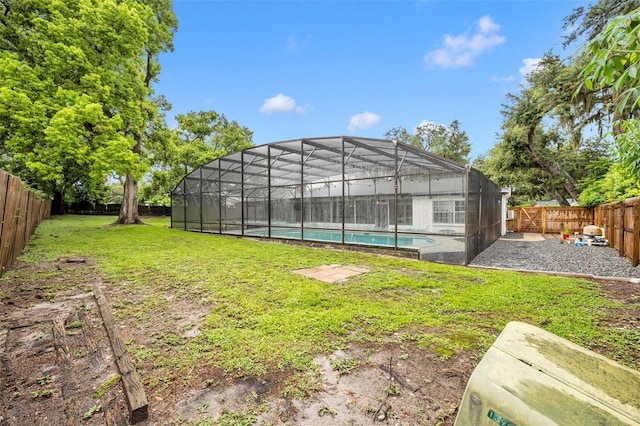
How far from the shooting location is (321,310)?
3.20m

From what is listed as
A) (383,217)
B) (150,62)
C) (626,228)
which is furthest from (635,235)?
(150,62)

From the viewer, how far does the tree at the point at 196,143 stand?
19.6 m

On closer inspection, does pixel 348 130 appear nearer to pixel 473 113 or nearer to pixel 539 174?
pixel 473 113

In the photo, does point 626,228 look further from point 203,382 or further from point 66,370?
point 66,370

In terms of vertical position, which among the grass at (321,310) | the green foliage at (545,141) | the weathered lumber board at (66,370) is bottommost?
the weathered lumber board at (66,370)

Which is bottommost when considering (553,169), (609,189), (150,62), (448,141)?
(609,189)

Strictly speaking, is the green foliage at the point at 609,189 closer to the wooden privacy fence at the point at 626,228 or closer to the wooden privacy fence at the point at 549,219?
the wooden privacy fence at the point at 549,219

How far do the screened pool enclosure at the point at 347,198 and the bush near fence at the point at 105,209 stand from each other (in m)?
14.2

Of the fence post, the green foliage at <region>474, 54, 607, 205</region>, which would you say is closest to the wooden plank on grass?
the fence post

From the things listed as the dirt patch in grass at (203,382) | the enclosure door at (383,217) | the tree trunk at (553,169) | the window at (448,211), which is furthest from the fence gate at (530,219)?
the dirt patch in grass at (203,382)

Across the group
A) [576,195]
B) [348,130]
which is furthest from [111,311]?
[348,130]

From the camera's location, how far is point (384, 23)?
1432 cm

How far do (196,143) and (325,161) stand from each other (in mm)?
13549

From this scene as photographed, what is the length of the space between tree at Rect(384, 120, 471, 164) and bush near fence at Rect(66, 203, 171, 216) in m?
25.2
